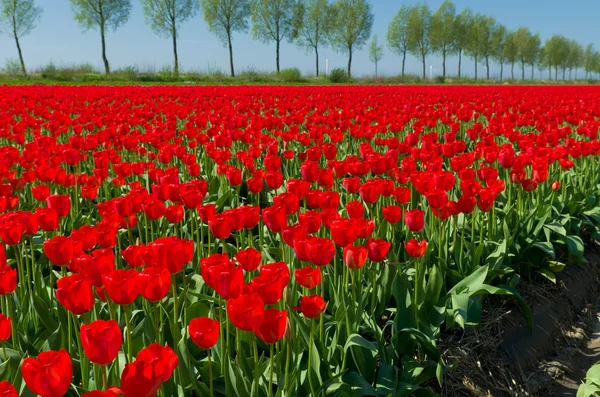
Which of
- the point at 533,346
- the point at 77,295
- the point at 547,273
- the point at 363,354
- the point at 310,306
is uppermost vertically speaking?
the point at 77,295

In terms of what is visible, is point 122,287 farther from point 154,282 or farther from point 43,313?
point 43,313

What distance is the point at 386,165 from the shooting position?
12.4 feet

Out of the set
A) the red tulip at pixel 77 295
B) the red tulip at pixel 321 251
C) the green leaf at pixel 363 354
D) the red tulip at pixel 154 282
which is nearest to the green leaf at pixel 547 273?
the green leaf at pixel 363 354

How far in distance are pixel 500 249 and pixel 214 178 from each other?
2.55 meters

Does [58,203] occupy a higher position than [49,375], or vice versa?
[58,203]

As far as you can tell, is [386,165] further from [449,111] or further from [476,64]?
[476,64]

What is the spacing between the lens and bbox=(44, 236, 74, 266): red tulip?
1935 millimetres

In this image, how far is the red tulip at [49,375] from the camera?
3.86ft

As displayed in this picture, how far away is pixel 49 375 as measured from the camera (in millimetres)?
1186

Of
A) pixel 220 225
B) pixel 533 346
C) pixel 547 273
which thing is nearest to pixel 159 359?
pixel 220 225

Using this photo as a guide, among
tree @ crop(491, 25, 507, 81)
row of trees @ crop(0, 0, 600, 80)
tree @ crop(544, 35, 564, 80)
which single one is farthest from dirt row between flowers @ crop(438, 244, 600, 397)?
tree @ crop(544, 35, 564, 80)

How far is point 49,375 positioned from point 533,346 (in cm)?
290

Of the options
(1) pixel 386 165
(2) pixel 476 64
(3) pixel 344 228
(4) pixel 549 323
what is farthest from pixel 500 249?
(2) pixel 476 64

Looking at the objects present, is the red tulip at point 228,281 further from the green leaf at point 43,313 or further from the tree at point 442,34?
the tree at point 442,34
